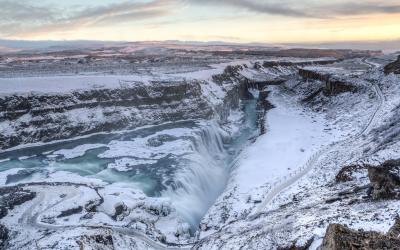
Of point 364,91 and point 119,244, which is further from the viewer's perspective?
point 364,91

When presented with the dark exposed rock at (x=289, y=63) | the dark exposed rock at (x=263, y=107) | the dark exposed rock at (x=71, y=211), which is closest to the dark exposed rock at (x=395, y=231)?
the dark exposed rock at (x=71, y=211)

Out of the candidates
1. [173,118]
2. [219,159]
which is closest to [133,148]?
[219,159]

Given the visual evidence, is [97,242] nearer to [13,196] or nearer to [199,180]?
[13,196]

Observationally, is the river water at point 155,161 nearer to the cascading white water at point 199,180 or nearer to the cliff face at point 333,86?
the cascading white water at point 199,180

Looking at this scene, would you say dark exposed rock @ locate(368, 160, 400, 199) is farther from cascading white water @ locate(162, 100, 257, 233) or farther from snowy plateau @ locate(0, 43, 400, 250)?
cascading white water @ locate(162, 100, 257, 233)

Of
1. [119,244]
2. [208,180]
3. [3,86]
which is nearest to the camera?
[119,244]

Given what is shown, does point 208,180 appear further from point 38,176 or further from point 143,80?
point 143,80
